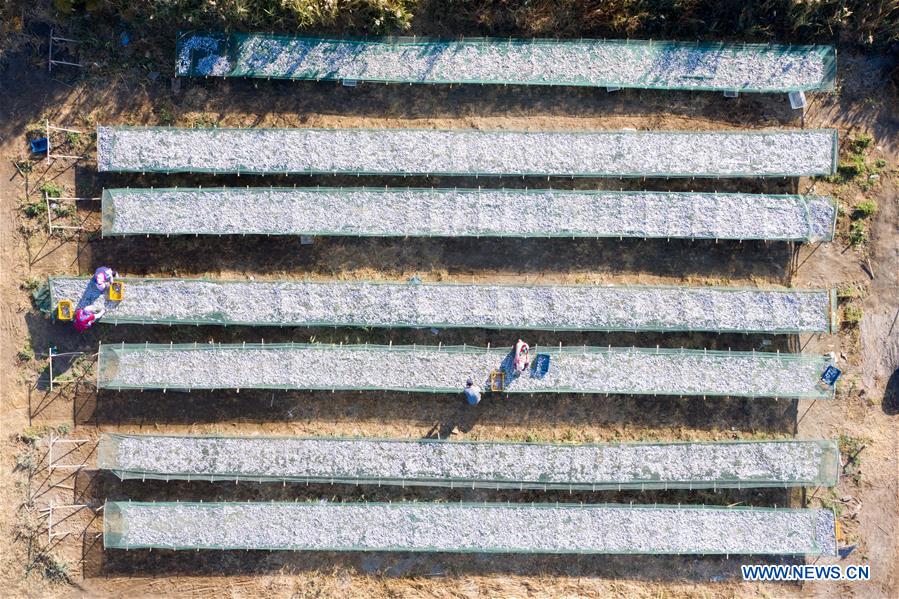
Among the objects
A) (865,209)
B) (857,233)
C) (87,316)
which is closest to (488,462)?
(87,316)

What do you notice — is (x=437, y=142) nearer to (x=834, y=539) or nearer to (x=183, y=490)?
(x=183, y=490)

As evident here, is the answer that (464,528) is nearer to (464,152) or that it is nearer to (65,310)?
(464,152)

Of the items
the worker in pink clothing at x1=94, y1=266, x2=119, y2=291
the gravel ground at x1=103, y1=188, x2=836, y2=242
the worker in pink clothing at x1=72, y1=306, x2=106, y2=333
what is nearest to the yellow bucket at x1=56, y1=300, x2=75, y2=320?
the worker in pink clothing at x1=72, y1=306, x2=106, y2=333

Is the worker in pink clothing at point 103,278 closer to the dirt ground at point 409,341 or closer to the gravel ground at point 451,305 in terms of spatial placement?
the gravel ground at point 451,305

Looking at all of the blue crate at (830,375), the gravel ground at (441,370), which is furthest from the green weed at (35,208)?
the blue crate at (830,375)

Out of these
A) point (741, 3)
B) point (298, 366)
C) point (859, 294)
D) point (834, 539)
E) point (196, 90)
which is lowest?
point (834, 539)

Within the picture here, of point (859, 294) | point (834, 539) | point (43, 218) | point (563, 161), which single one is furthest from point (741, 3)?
point (43, 218)

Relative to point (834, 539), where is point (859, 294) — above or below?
above
